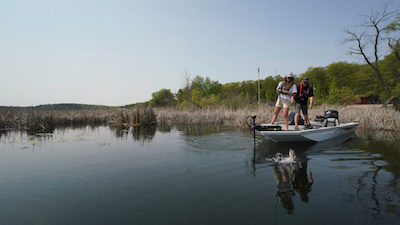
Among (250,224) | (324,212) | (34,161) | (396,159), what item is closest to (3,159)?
(34,161)

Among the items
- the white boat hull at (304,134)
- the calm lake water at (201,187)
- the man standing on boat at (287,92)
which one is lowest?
the calm lake water at (201,187)

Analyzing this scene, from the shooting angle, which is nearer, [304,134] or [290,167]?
[290,167]

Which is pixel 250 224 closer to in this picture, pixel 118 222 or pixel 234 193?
pixel 234 193

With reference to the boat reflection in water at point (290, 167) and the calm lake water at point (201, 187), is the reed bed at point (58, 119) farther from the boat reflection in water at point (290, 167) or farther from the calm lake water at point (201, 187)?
the boat reflection in water at point (290, 167)

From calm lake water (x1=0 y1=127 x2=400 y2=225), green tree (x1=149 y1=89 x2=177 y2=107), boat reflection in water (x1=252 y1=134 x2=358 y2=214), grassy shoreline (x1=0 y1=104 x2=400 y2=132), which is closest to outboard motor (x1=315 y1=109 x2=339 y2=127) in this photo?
boat reflection in water (x1=252 y1=134 x2=358 y2=214)

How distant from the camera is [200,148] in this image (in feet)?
23.4

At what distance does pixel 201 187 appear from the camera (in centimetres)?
376

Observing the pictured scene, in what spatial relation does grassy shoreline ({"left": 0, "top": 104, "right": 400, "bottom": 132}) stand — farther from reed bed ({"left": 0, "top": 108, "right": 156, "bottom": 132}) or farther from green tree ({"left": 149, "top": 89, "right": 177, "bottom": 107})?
green tree ({"left": 149, "top": 89, "right": 177, "bottom": 107})

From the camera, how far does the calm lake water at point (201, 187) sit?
278cm

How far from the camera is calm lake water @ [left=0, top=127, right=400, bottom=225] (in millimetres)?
2783

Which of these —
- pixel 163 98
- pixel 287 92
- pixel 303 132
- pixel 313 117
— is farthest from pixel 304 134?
pixel 163 98

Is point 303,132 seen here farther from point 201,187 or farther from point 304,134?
point 201,187

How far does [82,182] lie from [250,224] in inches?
125

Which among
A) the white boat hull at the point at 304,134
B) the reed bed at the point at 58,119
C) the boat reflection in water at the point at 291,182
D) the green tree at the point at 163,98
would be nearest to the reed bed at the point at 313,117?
the reed bed at the point at 58,119
